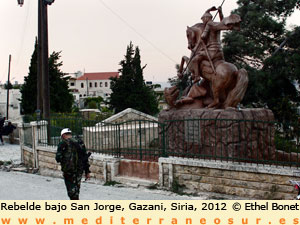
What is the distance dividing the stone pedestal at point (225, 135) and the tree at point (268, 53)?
816 cm

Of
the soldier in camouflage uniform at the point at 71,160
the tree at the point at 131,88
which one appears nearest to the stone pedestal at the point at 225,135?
the soldier in camouflage uniform at the point at 71,160

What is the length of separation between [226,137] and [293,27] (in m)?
12.0

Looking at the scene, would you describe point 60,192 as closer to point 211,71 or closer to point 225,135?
point 225,135

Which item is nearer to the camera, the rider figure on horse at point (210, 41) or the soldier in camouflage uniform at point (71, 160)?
the soldier in camouflage uniform at point (71, 160)

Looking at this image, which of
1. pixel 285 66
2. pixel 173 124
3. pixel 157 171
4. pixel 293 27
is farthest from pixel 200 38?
pixel 293 27

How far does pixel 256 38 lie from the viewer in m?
18.3

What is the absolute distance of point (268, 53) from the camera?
1792cm

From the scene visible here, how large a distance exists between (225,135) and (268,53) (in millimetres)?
12069

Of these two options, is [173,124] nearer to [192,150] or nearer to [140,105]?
[192,150]

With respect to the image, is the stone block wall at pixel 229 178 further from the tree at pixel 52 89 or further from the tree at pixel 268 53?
the tree at pixel 52 89

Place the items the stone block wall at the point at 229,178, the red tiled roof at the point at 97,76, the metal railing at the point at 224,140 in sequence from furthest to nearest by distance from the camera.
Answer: the red tiled roof at the point at 97,76
the metal railing at the point at 224,140
the stone block wall at the point at 229,178

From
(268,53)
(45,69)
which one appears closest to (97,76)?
(268,53)

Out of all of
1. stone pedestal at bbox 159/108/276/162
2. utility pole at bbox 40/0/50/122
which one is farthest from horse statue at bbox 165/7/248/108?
utility pole at bbox 40/0/50/122

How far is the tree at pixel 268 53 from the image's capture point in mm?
16094
